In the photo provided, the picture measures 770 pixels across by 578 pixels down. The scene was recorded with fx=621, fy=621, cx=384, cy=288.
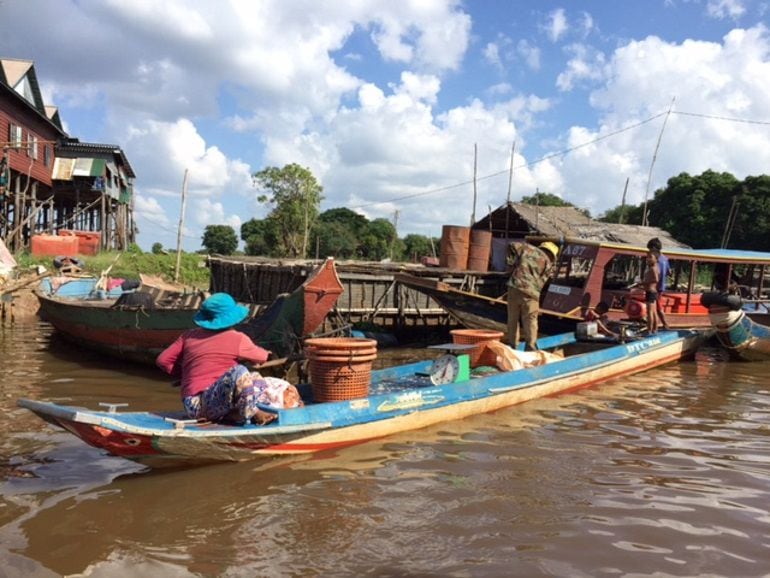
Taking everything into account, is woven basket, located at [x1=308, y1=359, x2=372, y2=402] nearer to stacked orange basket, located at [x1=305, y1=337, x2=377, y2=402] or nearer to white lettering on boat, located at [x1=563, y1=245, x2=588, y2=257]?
stacked orange basket, located at [x1=305, y1=337, x2=377, y2=402]

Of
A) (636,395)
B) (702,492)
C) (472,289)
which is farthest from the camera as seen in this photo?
(472,289)

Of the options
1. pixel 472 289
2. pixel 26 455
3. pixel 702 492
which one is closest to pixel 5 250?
pixel 472 289

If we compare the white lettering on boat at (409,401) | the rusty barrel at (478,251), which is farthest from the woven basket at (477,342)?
the rusty barrel at (478,251)

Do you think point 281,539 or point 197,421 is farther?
point 197,421

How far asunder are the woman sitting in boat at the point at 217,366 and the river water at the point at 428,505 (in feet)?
1.72

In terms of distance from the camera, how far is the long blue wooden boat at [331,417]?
4.52 meters

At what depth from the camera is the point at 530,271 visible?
29.1 feet

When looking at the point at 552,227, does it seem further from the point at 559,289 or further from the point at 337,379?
the point at 337,379

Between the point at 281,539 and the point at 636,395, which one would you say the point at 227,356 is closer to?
the point at 281,539

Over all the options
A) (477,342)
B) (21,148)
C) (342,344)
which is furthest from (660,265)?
(21,148)

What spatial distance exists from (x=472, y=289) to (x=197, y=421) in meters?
10.4

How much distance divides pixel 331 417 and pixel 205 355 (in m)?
1.21

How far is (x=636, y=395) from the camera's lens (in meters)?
8.55

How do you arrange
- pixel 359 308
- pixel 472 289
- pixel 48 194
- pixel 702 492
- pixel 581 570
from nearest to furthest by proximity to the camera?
pixel 581 570, pixel 702 492, pixel 359 308, pixel 472 289, pixel 48 194
